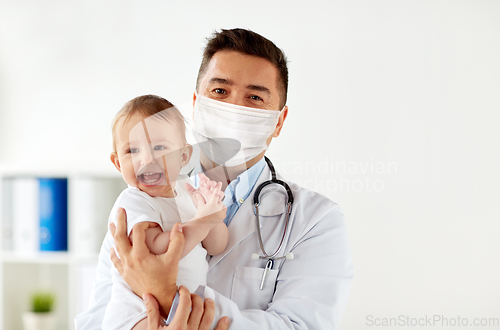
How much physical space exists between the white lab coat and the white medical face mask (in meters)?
0.15

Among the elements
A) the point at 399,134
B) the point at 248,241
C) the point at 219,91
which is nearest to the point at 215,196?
the point at 248,241

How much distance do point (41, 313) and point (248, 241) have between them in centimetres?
186

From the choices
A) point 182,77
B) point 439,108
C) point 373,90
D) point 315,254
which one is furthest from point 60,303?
point 439,108

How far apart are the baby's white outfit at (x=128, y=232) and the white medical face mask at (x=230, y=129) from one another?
0.23 meters

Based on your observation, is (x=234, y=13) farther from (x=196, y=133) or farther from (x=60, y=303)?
(x=60, y=303)

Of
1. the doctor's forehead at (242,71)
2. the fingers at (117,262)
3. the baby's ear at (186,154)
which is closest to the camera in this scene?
the fingers at (117,262)

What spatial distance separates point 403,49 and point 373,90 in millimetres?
256

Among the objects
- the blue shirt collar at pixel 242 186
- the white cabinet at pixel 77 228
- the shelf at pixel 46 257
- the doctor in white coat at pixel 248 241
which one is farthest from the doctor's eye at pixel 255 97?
the shelf at pixel 46 257

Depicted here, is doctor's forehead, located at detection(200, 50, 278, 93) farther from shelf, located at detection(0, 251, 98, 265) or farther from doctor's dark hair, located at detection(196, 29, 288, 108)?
shelf, located at detection(0, 251, 98, 265)

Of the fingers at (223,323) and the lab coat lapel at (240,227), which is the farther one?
the lab coat lapel at (240,227)

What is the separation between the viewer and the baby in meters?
1.00

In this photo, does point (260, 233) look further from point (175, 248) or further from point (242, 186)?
point (175, 248)

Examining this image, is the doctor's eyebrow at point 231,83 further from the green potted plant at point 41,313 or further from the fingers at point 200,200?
the green potted plant at point 41,313

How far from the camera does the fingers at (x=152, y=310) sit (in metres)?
0.93
